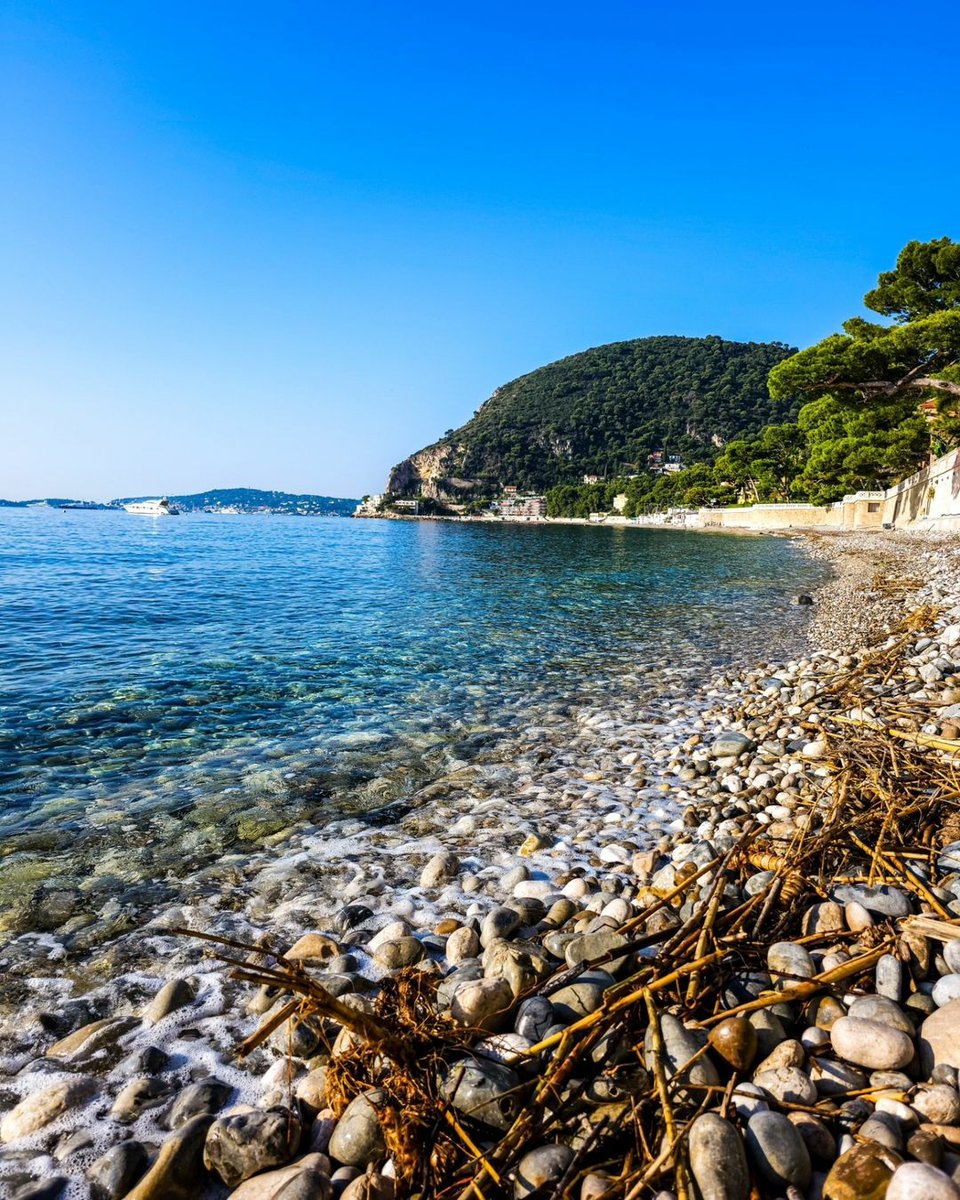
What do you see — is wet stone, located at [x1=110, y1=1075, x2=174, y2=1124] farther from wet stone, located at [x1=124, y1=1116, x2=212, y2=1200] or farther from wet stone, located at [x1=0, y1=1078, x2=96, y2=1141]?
wet stone, located at [x1=124, y1=1116, x2=212, y2=1200]

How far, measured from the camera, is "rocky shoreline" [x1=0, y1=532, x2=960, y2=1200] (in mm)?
1882

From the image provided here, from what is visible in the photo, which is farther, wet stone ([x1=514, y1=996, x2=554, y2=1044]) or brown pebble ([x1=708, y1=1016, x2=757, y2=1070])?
wet stone ([x1=514, y1=996, x2=554, y2=1044])

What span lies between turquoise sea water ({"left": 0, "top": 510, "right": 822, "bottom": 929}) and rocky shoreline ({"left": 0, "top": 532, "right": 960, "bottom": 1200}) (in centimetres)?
143

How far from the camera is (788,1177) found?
1.73m

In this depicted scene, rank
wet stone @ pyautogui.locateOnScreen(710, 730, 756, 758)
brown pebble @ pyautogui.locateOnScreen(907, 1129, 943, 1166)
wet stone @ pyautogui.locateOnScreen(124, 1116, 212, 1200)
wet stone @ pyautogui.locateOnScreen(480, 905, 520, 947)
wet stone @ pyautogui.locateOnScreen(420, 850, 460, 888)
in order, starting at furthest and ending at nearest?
wet stone @ pyautogui.locateOnScreen(710, 730, 756, 758) → wet stone @ pyautogui.locateOnScreen(420, 850, 460, 888) → wet stone @ pyautogui.locateOnScreen(480, 905, 520, 947) → wet stone @ pyautogui.locateOnScreen(124, 1116, 212, 1200) → brown pebble @ pyautogui.locateOnScreen(907, 1129, 943, 1166)

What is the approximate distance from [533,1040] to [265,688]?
7.90 metres

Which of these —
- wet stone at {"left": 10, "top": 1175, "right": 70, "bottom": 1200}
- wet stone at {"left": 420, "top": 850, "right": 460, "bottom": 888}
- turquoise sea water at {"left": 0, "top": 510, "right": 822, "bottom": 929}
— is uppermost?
wet stone at {"left": 10, "top": 1175, "right": 70, "bottom": 1200}

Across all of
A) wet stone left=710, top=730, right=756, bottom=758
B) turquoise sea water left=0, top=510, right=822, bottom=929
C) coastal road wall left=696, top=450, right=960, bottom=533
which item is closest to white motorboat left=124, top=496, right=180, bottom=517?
coastal road wall left=696, top=450, right=960, bottom=533

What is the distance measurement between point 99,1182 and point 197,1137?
352 millimetres

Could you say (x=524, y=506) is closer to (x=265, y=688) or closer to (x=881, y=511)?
(x=881, y=511)

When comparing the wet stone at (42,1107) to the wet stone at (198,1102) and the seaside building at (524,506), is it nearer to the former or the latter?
the wet stone at (198,1102)

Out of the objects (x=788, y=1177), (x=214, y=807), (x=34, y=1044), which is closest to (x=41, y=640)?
(x=214, y=807)

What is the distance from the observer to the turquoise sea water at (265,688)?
17.5 ft

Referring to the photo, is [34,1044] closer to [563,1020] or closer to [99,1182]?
[99,1182]
